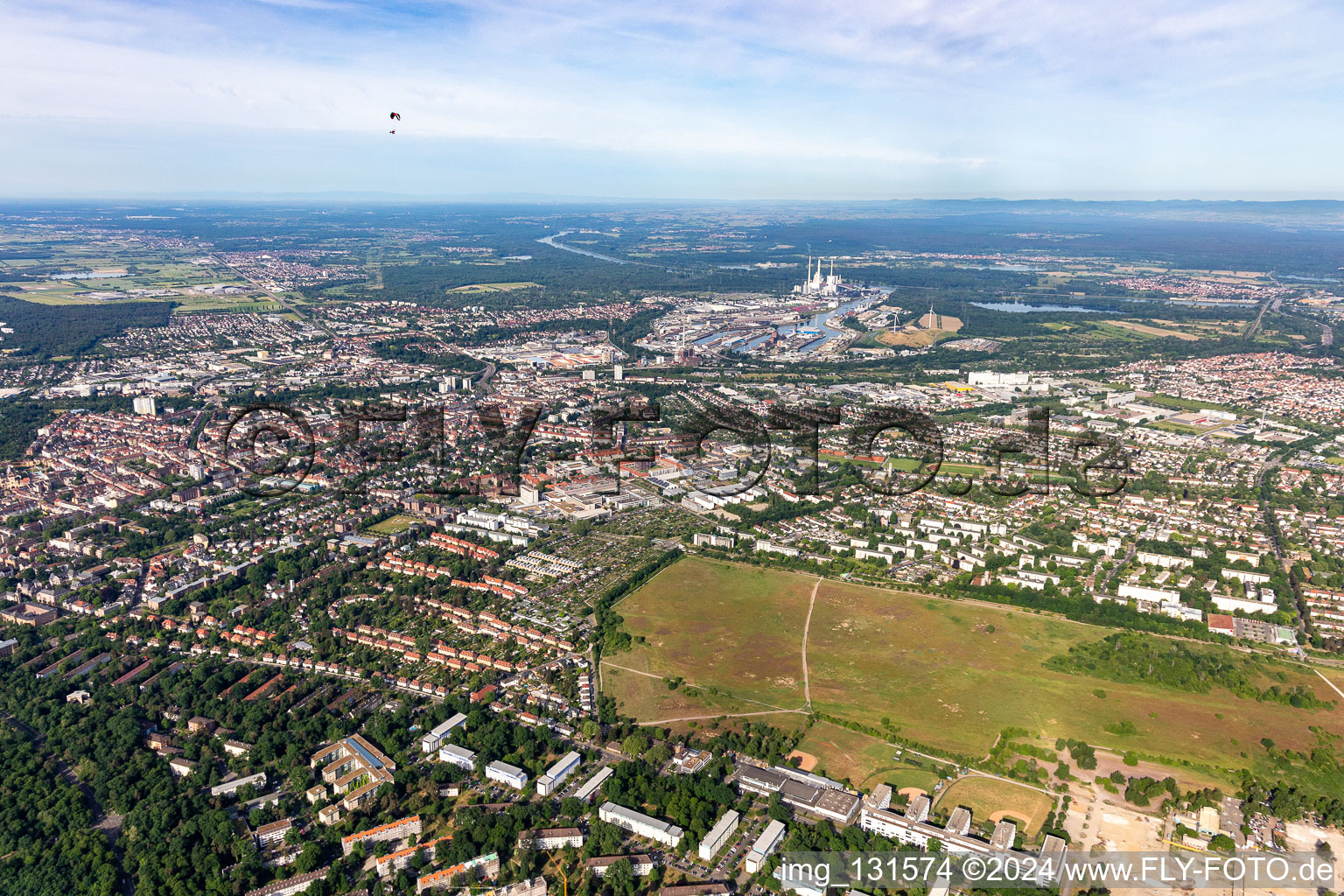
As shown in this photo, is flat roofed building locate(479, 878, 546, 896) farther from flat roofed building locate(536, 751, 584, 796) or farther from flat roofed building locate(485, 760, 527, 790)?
flat roofed building locate(485, 760, 527, 790)

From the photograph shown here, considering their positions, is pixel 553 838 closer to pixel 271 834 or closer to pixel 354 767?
pixel 354 767

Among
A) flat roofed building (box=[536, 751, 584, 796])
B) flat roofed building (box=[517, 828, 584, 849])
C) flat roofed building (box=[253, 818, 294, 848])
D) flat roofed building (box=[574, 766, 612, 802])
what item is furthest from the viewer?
flat roofed building (box=[536, 751, 584, 796])

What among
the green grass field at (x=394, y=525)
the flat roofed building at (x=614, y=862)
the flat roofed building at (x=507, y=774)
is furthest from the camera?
the green grass field at (x=394, y=525)

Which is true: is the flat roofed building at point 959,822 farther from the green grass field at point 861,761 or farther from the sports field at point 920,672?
the sports field at point 920,672

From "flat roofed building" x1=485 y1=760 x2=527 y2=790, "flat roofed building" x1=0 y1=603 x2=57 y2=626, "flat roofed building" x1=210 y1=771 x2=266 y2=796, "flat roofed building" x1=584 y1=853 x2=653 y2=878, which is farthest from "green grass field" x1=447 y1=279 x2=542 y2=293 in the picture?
"flat roofed building" x1=584 y1=853 x2=653 y2=878

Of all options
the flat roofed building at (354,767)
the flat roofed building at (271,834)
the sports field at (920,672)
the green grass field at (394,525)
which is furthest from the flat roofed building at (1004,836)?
the green grass field at (394,525)
